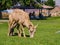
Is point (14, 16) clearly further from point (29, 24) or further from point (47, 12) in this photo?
point (47, 12)

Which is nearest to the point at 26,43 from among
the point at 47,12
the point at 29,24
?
the point at 29,24

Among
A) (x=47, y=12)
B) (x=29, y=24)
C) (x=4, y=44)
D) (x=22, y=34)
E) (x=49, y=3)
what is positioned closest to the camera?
(x=4, y=44)

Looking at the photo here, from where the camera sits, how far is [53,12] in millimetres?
76000

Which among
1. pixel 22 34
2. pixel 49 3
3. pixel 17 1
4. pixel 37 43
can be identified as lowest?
pixel 49 3

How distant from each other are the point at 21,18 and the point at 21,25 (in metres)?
0.50

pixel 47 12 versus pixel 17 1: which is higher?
pixel 17 1

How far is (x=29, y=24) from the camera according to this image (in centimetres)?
1880

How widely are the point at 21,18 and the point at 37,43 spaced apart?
16.0 ft

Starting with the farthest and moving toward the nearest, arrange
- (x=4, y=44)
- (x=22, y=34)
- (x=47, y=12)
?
(x=47, y=12) → (x=22, y=34) → (x=4, y=44)

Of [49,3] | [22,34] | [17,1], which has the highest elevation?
[22,34]

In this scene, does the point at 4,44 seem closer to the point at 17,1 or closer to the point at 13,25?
the point at 13,25

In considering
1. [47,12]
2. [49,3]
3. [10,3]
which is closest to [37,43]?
[10,3]

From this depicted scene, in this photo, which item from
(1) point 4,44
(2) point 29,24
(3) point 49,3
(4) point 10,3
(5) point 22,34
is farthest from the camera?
(3) point 49,3

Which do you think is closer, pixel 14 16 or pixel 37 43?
pixel 37 43
